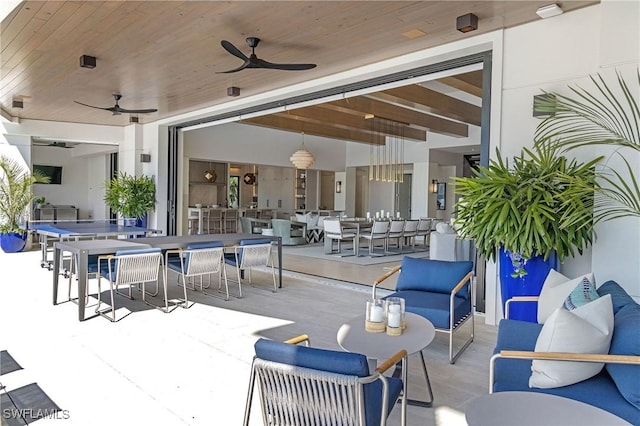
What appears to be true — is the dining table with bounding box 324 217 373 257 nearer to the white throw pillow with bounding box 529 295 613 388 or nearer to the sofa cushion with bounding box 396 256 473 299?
the sofa cushion with bounding box 396 256 473 299

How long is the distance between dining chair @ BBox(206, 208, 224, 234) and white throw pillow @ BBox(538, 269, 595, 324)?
11263mm

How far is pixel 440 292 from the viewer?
13.8ft

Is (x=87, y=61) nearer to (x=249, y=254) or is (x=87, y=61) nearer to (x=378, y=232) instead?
(x=249, y=254)

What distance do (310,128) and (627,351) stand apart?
10825 mm

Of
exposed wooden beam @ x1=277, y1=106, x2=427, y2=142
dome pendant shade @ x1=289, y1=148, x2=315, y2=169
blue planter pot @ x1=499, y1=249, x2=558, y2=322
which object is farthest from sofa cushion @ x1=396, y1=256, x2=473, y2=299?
dome pendant shade @ x1=289, y1=148, x2=315, y2=169

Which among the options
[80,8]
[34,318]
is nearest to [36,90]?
[80,8]

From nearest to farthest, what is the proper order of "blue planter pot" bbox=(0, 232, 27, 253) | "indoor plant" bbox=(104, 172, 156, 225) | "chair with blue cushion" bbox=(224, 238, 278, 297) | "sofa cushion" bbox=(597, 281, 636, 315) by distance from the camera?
"sofa cushion" bbox=(597, 281, 636, 315) < "chair with blue cushion" bbox=(224, 238, 278, 297) < "blue planter pot" bbox=(0, 232, 27, 253) < "indoor plant" bbox=(104, 172, 156, 225)

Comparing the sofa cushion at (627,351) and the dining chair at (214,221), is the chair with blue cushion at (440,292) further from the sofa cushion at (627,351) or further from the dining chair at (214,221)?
the dining chair at (214,221)

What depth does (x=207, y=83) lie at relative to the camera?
7.19 meters

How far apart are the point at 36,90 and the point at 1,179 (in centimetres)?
348

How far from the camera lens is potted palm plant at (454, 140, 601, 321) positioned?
3686mm

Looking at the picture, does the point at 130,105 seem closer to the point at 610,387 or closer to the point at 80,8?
the point at 80,8

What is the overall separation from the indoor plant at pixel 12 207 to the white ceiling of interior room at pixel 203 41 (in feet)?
7.33

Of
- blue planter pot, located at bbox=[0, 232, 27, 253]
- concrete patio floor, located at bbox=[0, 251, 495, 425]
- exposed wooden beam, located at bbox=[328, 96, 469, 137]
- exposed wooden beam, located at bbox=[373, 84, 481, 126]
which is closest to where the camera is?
concrete patio floor, located at bbox=[0, 251, 495, 425]
